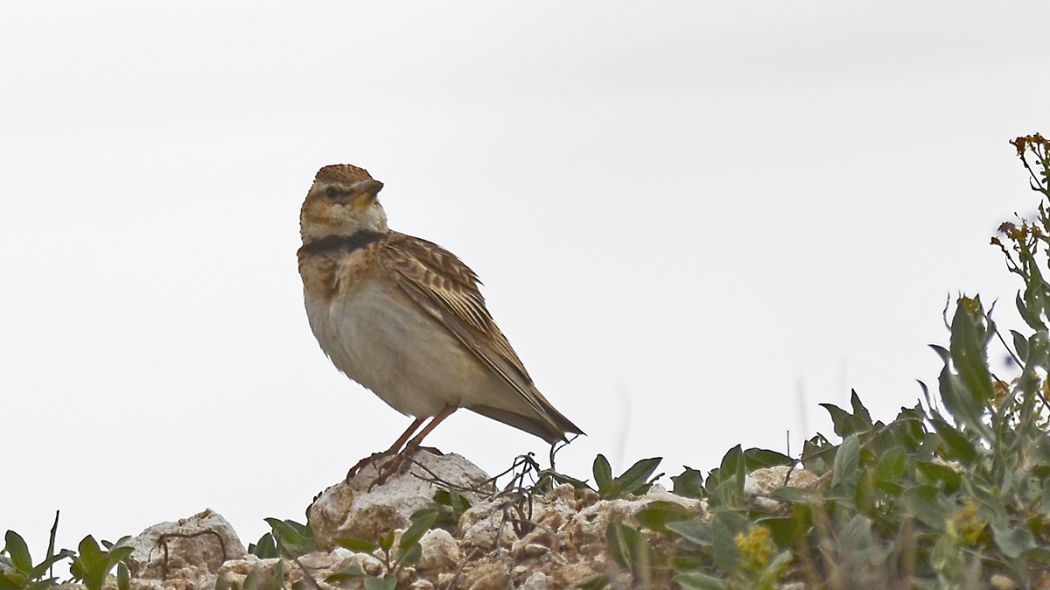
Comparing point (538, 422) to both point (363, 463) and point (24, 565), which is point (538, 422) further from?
point (24, 565)

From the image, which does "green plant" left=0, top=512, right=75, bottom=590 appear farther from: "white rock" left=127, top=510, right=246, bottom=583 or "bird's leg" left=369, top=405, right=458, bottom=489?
"bird's leg" left=369, top=405, right=458, bottom=489

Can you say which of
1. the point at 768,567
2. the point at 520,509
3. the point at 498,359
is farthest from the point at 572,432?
the point at 768,567

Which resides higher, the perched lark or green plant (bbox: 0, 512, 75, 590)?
the perched lark

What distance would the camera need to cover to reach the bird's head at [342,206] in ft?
29.0

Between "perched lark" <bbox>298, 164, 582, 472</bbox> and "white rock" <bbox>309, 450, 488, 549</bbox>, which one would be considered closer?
"white rock" <bbox>309, 450, 488, 549</bbox>

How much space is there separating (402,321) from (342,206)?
88 cm

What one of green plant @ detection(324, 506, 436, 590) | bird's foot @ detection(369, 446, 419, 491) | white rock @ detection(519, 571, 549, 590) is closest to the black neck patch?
bird's foot @ detection(369, 446, 419, 491)

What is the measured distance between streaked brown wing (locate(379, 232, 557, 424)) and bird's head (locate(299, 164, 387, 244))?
7.2 inches

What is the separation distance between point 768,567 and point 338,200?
201 inches

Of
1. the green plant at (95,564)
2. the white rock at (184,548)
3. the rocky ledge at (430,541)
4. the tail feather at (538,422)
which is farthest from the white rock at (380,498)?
the tail feather at (538,422)

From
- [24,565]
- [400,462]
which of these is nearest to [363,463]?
[400,462]

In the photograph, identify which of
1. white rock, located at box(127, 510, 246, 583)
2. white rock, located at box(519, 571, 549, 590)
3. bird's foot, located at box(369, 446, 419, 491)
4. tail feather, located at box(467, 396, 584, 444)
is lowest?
white rock, located at box(519, 571, 549, 590)

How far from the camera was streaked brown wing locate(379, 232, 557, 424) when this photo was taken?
848 cm

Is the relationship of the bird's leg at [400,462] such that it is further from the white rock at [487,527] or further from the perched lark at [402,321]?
the white rock at [487,527]
